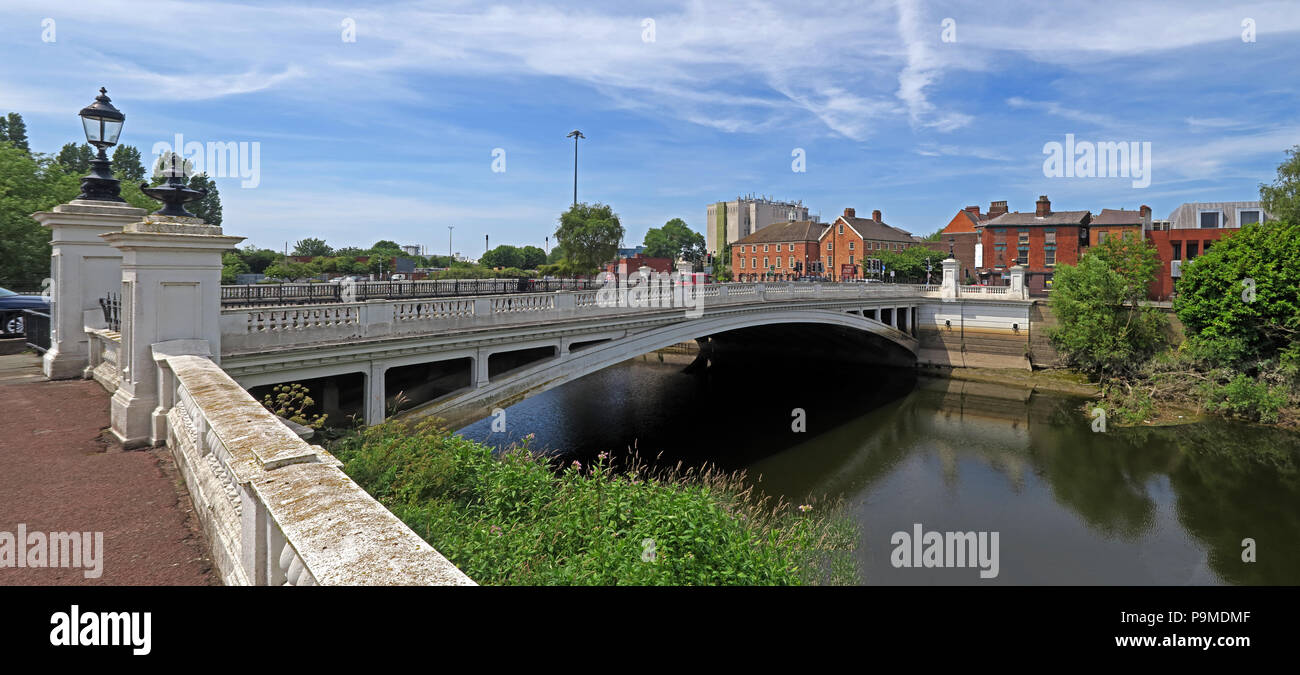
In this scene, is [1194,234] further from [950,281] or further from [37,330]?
[37,330]

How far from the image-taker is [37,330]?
13188mm

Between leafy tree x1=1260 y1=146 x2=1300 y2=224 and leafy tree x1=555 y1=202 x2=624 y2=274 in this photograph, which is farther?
leafy tree x1=555 y1=202 x2=624 y2=274

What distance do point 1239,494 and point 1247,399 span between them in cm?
961

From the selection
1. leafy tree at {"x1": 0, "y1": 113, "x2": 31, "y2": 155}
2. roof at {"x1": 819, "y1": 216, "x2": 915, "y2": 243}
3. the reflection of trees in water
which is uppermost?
leafy tree at {"x1": 0, "y1": 113, "x2": 31, "y2": 155}

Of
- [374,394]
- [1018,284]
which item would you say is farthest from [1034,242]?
[374,394]

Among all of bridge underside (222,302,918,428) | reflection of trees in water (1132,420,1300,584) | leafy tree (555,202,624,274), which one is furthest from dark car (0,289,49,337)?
leafy tree (555,202,624,274)

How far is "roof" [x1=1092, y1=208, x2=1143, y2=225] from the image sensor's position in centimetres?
4972

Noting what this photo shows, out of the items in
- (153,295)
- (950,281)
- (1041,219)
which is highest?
(1041,219)

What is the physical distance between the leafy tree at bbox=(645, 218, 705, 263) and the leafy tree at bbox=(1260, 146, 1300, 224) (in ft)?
304

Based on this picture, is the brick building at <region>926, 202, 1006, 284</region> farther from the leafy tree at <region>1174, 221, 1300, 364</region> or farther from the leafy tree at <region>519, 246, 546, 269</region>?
the leafy tree at <region>519, 246, 546, 269</region>

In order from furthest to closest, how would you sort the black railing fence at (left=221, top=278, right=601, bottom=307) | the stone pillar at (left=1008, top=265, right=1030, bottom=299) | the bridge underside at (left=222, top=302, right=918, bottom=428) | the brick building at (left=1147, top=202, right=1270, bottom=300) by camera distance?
the brick building at (left=1147, top=202, right=1270, bottom=300), the stone pillar at (left=1008, top=265, right=1030, bottom=299), the black railing fence at (left=221, top=278, right=601, bottom=307), the bridge underside at (left=222, top=302, right=918, bottom=428)

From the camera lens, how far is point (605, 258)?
148ft
